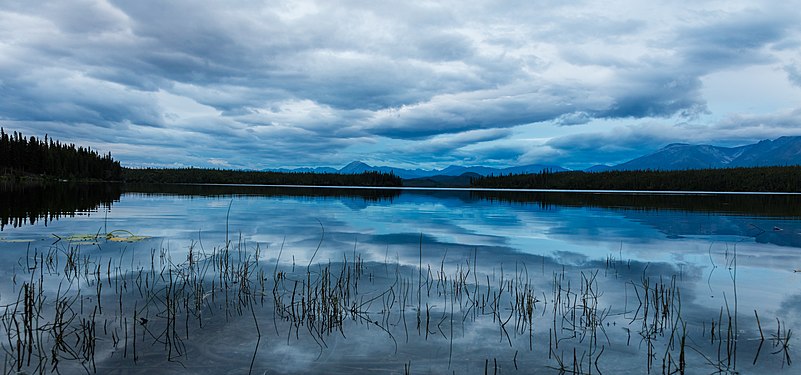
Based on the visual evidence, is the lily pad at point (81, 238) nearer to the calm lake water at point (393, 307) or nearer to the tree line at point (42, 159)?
the calm lake water at point (393, 307)

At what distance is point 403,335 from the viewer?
1130 centimetres

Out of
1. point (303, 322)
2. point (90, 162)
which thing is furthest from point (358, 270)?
point (90, 162)

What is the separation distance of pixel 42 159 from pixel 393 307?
195m

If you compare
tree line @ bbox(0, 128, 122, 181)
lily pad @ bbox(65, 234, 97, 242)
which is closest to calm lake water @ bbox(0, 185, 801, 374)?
lily pad @ bbox(65, 234, 97, 242)

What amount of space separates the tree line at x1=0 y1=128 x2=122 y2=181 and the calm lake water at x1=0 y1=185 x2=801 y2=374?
16033cm

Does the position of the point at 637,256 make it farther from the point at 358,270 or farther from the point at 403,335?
the point at 403,335

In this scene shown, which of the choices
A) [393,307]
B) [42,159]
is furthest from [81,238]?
[42,159]

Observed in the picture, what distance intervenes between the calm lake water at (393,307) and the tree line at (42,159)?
16033cm

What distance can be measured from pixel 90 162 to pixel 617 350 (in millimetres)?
228648

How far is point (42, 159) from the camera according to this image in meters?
165

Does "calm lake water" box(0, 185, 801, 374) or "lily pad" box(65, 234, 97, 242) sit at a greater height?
"lily pad" box(65, 234, 97, 242)

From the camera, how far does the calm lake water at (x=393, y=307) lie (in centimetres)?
978

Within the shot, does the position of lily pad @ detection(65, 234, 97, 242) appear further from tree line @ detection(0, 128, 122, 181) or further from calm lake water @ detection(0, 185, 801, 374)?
tree line @ detection(0, 128, 122, 181)

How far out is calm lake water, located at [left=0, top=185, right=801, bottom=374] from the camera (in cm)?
978
